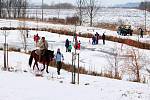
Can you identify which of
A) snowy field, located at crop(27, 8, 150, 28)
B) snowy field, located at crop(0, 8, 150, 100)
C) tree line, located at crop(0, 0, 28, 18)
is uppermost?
tree line, located at crop(0, 0, 28, 18)

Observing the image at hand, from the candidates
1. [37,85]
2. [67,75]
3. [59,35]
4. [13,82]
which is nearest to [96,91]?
[37,85]

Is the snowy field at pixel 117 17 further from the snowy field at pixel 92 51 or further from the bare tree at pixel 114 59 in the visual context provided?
the bare tree at pixel 114 59

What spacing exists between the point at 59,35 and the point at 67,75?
25466 millimetres

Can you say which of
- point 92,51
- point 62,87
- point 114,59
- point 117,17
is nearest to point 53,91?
point 62,87

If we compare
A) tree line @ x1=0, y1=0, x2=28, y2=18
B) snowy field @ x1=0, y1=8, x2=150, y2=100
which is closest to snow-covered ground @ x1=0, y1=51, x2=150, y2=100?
snowy field @ x1=0, y1=8, x2=150, y2=100

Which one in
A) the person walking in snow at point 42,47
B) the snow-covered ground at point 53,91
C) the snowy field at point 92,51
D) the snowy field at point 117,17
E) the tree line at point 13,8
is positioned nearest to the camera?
the snow-covered ground at point 53,91

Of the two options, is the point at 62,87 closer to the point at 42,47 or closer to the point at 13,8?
the point at 42,47

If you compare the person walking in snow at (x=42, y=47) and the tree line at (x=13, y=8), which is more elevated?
the tree line at (x=13, y=8)

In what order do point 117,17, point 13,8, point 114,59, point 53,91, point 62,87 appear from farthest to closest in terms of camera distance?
point 13,8 < point 117,17 < point 114,59 < point 62,87 < point 53,91

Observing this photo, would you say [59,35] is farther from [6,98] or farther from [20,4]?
[20,4]

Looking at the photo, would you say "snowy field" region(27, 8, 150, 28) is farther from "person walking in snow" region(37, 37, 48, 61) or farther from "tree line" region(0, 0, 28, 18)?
"person walking in snow" region(37, 37, 48, 61)

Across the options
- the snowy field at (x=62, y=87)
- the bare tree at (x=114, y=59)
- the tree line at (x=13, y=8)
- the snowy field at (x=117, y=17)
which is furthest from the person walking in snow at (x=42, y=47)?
the tree line at (x=13, y=8)

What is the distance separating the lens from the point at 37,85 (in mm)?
14969

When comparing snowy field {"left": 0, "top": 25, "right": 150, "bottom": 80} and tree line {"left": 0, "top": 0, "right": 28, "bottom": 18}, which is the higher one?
tree line {"left": 0, "top": 0, "right": 28, "bottom": 18}
